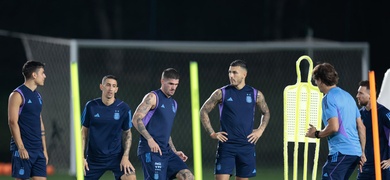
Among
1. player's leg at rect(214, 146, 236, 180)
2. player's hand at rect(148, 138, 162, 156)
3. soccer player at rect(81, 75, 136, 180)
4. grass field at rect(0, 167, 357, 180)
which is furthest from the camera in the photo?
grass field at rect(0, 167, 357, 180)

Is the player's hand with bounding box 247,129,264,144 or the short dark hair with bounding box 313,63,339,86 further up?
the short dark hair with bounding box 313,63,339,86

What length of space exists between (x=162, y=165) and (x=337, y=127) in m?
2.29

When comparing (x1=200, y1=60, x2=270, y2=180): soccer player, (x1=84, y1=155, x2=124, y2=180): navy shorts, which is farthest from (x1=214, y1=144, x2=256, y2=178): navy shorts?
(x1=84, y1=155, x2=124, y2=180): navy shorts

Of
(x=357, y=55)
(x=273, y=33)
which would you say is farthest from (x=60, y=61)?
(x=273, y=33)

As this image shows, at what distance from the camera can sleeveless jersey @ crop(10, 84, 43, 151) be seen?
11938mm

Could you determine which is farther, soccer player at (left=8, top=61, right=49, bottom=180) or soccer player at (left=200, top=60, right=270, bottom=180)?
soccer player at (left=200, top=60, right=270, bottom=180)

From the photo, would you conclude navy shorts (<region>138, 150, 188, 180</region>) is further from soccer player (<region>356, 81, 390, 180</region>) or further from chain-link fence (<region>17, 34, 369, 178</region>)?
chain-link fence (<region>17, 34, 369, 178</region>)

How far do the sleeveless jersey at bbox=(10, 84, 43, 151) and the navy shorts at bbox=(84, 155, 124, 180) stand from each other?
61 cm

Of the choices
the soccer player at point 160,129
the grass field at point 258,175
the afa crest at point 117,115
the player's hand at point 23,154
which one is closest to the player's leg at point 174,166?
the soccer player at point 160,129

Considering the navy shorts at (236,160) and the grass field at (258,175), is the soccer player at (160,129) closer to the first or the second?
the navy shorts at (236,160)

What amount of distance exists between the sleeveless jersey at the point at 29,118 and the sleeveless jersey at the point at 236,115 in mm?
2129

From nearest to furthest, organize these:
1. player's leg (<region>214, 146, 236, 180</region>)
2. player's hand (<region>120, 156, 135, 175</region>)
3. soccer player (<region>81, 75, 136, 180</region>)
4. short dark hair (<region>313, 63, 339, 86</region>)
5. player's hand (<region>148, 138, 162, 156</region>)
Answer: short dark hair (<region>313, 63, 339, 86</region>) < player's hand (<region>148, 138, 162, 156</region>) < player's hand (<region>120, 156, 135, 175</region>) < soccer player (<region>81, 75, 136, 180</region>) < player's leg (<region>214, 146, 236, 180</region>)

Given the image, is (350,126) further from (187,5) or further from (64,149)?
(187,5)

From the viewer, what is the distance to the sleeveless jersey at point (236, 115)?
1255 cm
